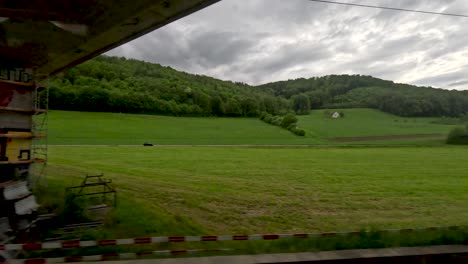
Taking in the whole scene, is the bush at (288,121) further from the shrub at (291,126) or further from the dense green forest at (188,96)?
the dense green forest at (188,96)

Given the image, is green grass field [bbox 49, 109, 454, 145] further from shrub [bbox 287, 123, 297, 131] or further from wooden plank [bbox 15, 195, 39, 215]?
wooden plank [bbox 15, 195, 39, 215]

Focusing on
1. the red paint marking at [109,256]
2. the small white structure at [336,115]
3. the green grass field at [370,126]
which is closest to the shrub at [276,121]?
the green grass field at [370,126]

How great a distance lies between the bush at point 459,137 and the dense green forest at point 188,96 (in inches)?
A: 1395

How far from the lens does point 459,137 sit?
61.0m

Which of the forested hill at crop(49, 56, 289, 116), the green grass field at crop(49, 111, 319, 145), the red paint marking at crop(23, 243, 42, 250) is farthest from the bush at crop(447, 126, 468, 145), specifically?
the red paint marking at crop(23, 243, 42, 250)

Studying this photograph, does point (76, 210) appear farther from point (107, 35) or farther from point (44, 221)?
point (107, 35)

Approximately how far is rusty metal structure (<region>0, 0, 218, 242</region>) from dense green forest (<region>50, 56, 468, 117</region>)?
166ft

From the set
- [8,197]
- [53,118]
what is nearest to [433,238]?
[8,197]

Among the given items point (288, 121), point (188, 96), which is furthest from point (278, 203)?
point (188, 96)

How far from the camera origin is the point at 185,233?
856cm

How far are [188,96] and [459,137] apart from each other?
67.6 m

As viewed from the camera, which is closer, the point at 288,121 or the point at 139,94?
the point at 288,121

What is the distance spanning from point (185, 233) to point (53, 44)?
19.5ft

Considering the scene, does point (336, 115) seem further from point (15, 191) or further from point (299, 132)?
point (15, 191)
